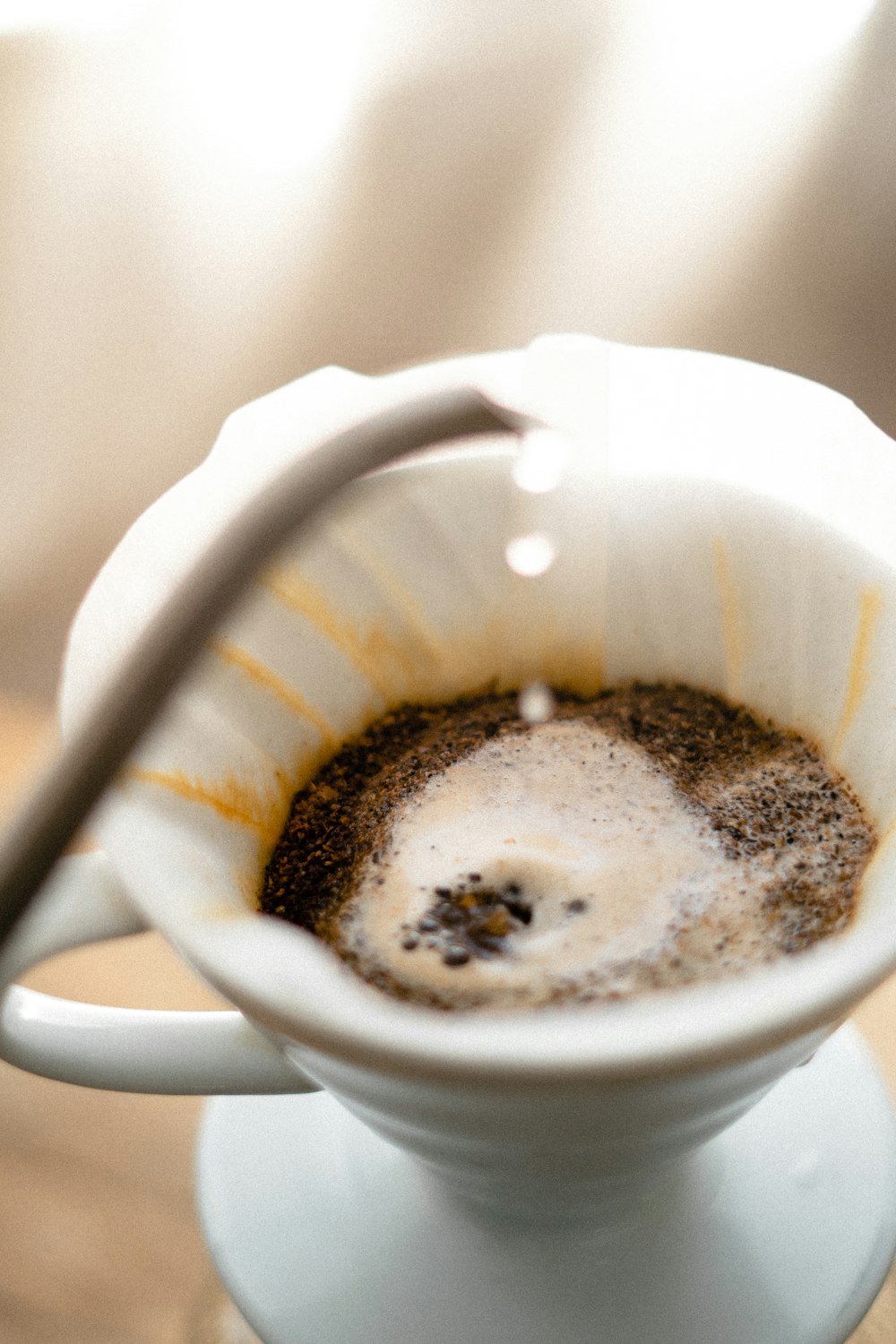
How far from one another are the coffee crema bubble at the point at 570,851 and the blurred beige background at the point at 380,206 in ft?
1.06

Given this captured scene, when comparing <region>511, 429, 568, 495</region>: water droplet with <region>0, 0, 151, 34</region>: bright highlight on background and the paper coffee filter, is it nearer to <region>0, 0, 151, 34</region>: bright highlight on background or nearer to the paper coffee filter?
the paper coffee filter

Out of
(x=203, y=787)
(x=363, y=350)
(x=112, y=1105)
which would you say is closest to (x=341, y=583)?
(x=203, y=787)

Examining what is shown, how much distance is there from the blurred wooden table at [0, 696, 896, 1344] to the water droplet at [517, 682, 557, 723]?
15 cm

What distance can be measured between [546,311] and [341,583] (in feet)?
1.21

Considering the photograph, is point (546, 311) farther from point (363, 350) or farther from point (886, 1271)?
point (886, 1271)

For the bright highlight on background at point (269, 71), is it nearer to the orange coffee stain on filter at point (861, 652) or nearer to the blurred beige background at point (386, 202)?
the blurred beige background at point (386, 202)

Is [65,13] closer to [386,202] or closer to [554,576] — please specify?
[386,202]

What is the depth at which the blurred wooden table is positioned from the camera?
17.6 inches

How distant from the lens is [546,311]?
2.45 feet

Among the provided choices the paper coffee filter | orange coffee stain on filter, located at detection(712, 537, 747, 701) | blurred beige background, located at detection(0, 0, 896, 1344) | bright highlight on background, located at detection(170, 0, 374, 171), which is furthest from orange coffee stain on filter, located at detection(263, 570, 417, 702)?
bright highlight on background, located at detection(170, 0, 374, 171)

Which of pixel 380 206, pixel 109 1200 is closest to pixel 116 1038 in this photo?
pixel 109 1200

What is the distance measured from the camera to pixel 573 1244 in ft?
1.30

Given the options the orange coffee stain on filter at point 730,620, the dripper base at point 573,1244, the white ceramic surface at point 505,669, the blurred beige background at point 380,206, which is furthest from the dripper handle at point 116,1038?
the blurred beige background at point 380,206

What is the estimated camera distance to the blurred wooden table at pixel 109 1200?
448 millimetres
